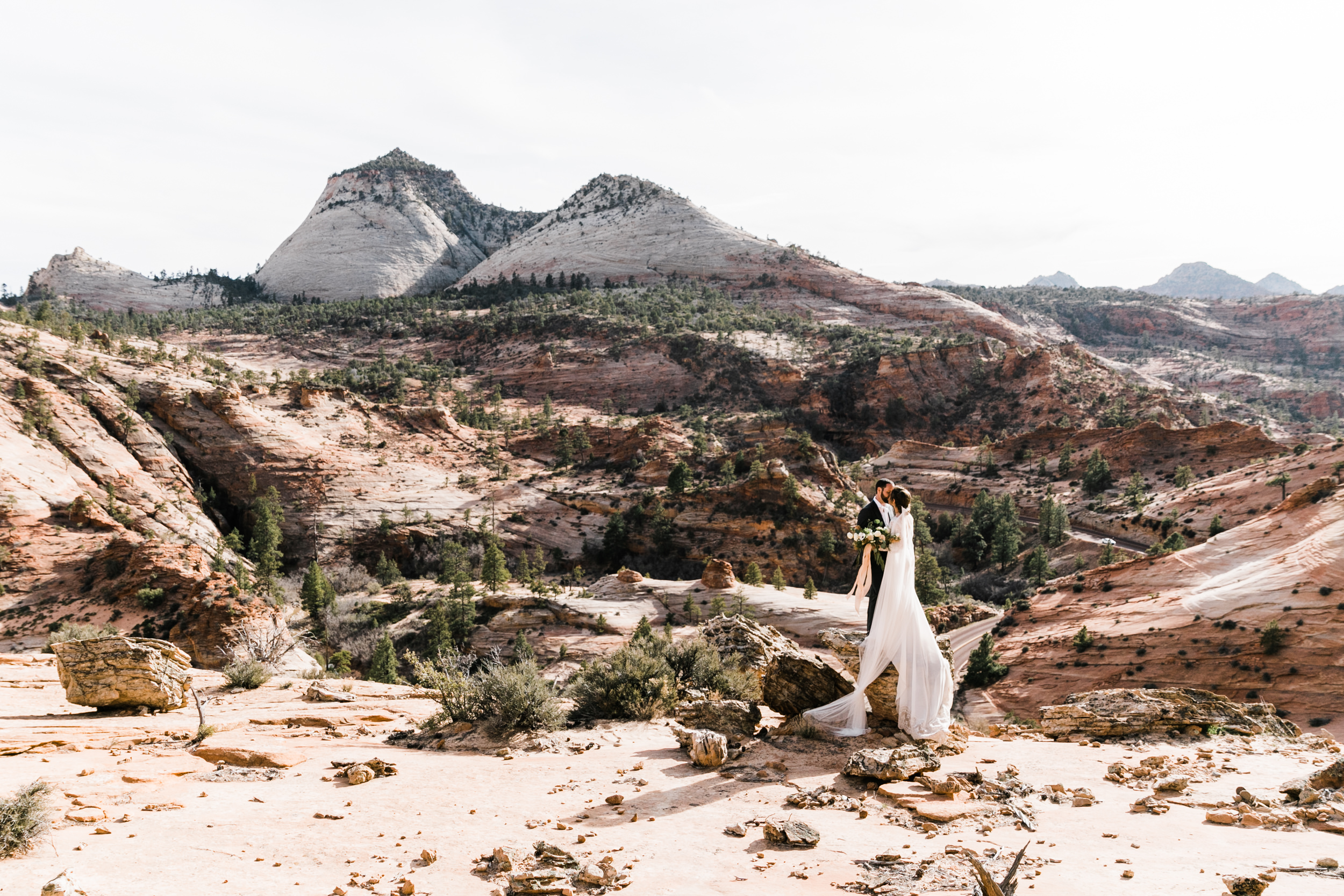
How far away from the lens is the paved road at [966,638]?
26578 mm

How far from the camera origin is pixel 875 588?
25.5ft

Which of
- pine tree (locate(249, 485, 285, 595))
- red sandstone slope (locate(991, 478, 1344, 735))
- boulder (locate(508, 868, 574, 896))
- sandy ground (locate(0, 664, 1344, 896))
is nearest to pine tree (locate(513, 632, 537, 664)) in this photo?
pine tree (locate(249, 485, 285, 595))

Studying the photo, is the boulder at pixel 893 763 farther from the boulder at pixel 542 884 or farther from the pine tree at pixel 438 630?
the pine tree at pixel 438 630

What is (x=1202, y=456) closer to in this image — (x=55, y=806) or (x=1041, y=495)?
(x=1041, y=495)

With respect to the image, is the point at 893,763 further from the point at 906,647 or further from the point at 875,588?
the point at 875,588

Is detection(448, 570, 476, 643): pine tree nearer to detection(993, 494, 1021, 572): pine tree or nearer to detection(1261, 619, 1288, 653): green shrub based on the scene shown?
detection(1261, 619, 1288, 653): green shrub

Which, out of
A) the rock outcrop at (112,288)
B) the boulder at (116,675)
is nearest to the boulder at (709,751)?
the boulder at (116,675)

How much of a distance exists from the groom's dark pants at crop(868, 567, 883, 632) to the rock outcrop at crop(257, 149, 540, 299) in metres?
101

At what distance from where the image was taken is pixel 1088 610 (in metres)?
27.6

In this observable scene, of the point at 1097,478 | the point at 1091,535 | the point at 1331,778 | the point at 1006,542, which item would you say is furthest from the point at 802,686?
the point at 1097,478

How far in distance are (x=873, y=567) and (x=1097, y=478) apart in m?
48.9

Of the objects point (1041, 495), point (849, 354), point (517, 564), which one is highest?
point (849, 354)

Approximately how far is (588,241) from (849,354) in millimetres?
50496

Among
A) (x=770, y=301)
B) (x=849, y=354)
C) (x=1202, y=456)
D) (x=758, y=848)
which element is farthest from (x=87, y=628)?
(x=770, y=301)
